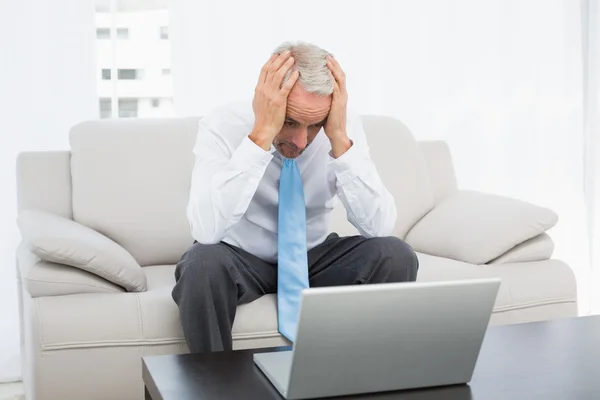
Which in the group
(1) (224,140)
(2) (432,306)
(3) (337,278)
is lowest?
(3) (337,278)

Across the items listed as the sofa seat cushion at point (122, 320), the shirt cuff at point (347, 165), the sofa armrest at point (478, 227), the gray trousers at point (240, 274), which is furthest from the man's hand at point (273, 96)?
the sofa armrest at point (478, 227)

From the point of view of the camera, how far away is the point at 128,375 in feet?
7.06

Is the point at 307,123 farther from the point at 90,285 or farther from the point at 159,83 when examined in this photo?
the point at 159,83

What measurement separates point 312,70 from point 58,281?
850 millimetres

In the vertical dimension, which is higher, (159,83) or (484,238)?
(159,83)

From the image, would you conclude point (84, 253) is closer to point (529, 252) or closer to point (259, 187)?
point (259, 187)

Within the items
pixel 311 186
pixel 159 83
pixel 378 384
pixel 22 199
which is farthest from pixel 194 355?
pixel 159 83

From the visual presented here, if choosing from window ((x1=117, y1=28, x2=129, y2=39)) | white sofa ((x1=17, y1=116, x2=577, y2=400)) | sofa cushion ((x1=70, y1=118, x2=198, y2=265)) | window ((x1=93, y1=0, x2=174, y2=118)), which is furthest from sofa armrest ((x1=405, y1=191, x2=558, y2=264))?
window ((x1=117, y1=28, x2=129, y2=39))

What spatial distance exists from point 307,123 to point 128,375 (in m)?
0.78

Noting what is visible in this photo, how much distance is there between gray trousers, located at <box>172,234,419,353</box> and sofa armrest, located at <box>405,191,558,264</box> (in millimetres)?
490

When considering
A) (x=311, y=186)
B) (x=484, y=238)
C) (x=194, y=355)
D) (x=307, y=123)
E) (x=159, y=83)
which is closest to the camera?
(x=194, y=355)

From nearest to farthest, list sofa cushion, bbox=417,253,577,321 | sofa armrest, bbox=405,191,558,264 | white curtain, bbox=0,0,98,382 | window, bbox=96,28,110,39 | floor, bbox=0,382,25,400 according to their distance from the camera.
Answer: sofa cushion, bbox=417,253,577,321 < sofa armrest, bbox=405,191,558,264 < floor, bbox=0,382,25,400 < white curtain, bbox=0,0,98,382 < window, bbox=96,28,110,39

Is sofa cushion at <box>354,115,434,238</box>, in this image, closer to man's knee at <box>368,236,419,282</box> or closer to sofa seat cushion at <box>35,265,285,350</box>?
man's knee at <box>368,236,419,282</box>

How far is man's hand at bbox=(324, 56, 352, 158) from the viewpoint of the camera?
2014 mm
